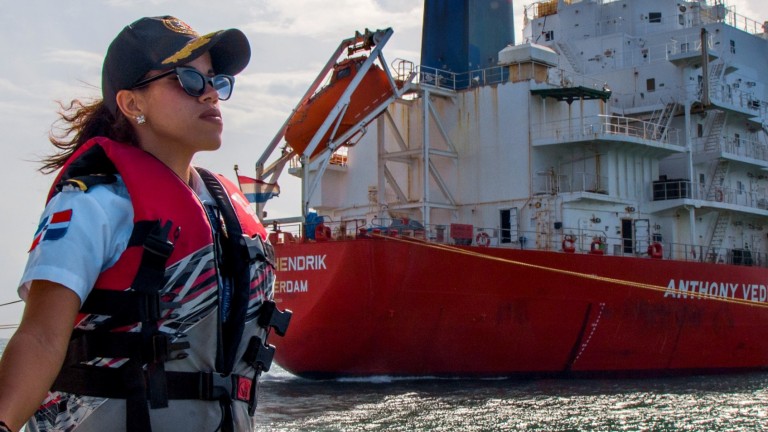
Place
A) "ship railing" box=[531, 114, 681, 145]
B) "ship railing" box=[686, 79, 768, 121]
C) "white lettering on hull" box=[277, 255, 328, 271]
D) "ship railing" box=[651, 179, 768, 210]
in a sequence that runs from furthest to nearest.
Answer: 1. "ship railing" box=[686, 79, 768, 121]
2. "ship railing" box=[651, 179, 768, 210]
3. "ship railing" box=[531, 114, 681, 145]
4. "white lettering on hull" box=[277, 255, 328, 271]

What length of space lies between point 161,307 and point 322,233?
1462cm

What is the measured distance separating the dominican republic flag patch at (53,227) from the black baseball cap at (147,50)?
0.36 m

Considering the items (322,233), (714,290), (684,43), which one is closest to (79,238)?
(322,233)

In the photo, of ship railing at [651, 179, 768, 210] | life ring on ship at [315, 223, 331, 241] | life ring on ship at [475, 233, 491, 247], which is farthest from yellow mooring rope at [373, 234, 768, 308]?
ship railing at [651, 179, 768, 210]

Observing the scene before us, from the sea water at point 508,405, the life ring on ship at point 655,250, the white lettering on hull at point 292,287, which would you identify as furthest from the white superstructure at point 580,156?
the sea water at point 508,405

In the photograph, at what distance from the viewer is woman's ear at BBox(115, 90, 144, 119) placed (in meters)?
2.08

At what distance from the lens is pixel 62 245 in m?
1.76

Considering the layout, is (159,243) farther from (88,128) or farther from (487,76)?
(487,76)

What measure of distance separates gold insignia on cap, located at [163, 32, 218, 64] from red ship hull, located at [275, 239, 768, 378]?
44.7 ft

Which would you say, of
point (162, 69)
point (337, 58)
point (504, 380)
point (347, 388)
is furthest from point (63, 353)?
point (337, 58)

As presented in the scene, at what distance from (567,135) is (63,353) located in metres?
18.4

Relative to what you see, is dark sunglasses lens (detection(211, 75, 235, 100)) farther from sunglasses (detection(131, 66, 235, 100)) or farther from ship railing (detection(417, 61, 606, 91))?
ship railing (detection(417, 61, 606, 91))

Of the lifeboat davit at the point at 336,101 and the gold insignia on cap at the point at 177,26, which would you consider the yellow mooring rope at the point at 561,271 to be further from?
the gold insignia on cap at the point at 177,26

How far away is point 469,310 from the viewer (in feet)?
53.1
